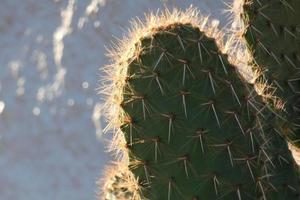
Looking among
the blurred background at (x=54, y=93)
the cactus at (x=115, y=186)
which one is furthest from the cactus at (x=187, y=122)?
the blurred background at (x=54, y=93)

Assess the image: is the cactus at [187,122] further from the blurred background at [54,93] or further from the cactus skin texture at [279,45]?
the blurred background at [54,93]

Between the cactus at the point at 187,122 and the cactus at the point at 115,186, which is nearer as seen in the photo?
the cactus at the point at 187,122

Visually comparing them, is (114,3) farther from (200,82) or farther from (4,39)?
(200,82)

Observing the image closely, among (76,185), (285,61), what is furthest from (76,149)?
(285,61)

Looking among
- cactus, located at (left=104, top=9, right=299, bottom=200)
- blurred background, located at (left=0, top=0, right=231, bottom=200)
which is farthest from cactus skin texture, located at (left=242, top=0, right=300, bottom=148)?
blurred background, located at (left=0, top=0, right=231, bottom=200)

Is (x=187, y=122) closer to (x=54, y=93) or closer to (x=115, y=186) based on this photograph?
(x=115, y=186)

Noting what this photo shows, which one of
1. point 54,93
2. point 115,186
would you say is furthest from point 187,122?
point 54,93
